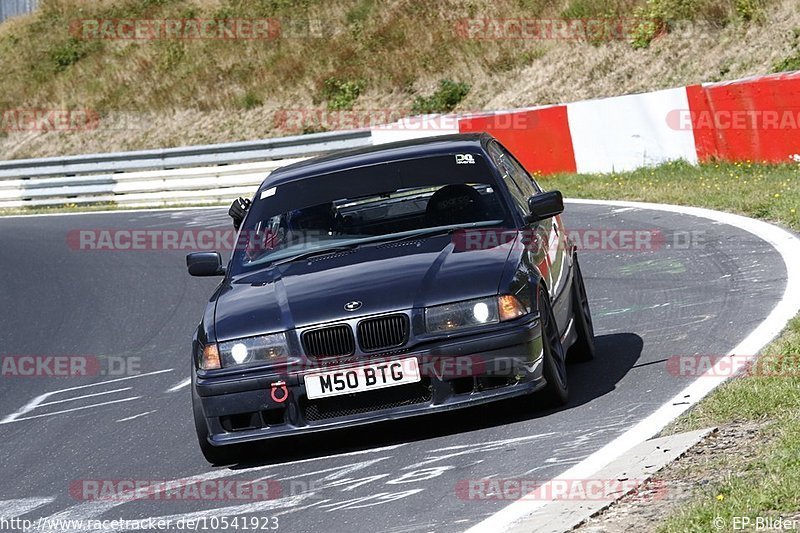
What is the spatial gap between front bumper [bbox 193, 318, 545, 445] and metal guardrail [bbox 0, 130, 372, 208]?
57.1 ft

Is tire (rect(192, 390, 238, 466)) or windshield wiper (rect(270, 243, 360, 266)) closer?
tire (rect(192, 390, 238, 466))

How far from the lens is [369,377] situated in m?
6.36

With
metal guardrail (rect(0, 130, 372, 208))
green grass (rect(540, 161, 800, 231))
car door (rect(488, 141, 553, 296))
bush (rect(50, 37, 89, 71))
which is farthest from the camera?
bush (rect(50, 37, 89, 71))

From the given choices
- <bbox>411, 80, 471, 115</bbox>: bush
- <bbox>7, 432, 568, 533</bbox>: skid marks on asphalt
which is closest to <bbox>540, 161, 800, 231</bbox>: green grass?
<bbox>7, 432, 568, 533</bbox>: skid marks on asphalt

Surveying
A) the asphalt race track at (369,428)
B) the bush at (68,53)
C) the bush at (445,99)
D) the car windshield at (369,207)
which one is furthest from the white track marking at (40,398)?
the bush at (68,53)

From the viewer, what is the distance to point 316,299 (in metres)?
6.64

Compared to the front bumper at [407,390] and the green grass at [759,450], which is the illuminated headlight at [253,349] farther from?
the green grass at [759,450]

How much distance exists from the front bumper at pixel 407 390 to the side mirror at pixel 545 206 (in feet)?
3.50

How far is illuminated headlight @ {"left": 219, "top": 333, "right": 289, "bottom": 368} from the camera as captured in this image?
21.3ft

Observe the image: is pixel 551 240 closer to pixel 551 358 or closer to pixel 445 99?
pixel 551 358

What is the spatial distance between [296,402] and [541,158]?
1445 centimetres

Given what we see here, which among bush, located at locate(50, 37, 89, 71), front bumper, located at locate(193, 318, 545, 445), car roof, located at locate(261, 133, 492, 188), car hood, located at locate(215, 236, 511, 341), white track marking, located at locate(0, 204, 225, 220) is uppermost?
bush, located at locate(50, 37, 89, 71)

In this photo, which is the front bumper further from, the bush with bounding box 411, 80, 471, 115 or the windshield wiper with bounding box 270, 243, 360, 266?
the bush with bounding box 411, 80, 471, 115

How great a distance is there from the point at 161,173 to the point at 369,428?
66.7 ft
